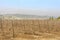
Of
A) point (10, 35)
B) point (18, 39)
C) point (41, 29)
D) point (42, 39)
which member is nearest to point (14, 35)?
point (10, 35)

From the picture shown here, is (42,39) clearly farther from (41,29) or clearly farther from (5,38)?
(41,29)

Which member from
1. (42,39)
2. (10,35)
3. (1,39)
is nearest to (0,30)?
(10,35)

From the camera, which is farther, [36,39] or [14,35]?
[14,35]

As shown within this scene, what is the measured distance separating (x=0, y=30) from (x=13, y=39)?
14.9 ft

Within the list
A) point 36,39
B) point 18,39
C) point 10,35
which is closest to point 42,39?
point 36,39

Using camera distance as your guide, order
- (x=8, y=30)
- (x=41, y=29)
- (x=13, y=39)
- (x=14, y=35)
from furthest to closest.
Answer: (x=41, y=29) → (x=8, y=30) → (x=14, y=35) → (x=13, y=39)

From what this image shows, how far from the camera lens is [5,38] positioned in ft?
56.8

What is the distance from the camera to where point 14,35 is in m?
18.6

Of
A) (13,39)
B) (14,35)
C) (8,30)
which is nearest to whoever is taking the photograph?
(13,39)

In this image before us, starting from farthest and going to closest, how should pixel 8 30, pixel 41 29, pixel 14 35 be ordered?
1. pixel 41 29
2. pixel 8 30
3. pixel 14 35

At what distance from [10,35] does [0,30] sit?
2.77 m

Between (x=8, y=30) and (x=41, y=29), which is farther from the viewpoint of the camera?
(x=41, y=29)

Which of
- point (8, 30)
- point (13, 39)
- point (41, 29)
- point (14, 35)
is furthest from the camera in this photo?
point (41, 29)

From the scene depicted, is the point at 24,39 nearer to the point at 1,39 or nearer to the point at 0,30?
the point at 1,39
